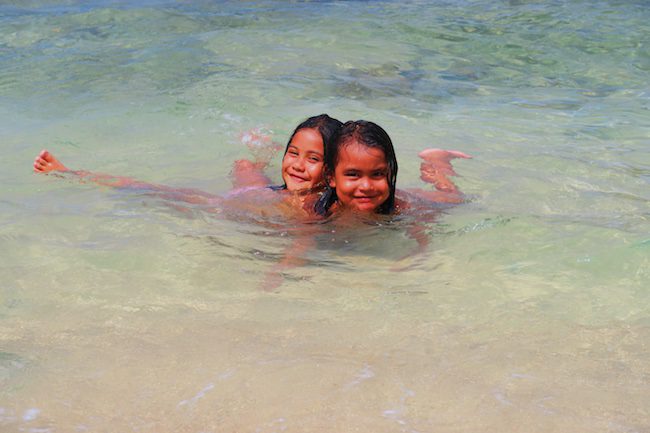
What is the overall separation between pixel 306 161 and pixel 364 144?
60 cm

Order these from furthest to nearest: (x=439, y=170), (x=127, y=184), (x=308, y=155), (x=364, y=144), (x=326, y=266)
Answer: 1. (x=439, y=170)
2. (x=127, y=184)
3. (x=308, y=155)
4. (x=364, y=144)
5. (x=326, y=266)

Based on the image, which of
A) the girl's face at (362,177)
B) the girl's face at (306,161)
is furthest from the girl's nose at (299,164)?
the girl's face at (362,177)

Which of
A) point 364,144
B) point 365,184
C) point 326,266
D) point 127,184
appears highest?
point 364,144

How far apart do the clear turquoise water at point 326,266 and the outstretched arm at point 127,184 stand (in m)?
0.11

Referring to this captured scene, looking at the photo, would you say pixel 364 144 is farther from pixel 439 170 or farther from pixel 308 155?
pixel 439 170

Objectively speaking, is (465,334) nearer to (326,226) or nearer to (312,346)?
(312,346)

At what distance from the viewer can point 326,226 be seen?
4379mm

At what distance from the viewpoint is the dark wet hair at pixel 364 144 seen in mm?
4277

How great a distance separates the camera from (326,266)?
12.4ft

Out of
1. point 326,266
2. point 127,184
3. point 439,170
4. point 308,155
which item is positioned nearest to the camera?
point 326,266

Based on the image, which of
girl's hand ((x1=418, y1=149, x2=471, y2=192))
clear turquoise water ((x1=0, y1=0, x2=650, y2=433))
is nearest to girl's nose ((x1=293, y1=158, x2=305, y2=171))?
clear turquoise water ((x1=0, y1=0, x2=650, y2=433))

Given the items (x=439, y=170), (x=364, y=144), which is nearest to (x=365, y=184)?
(x=364, y=144)

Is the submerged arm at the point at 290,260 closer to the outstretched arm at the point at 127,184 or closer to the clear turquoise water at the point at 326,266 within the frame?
the clear turquoise water at the point at 326,266

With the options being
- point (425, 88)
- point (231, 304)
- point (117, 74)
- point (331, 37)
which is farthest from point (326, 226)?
point (331, 37)
